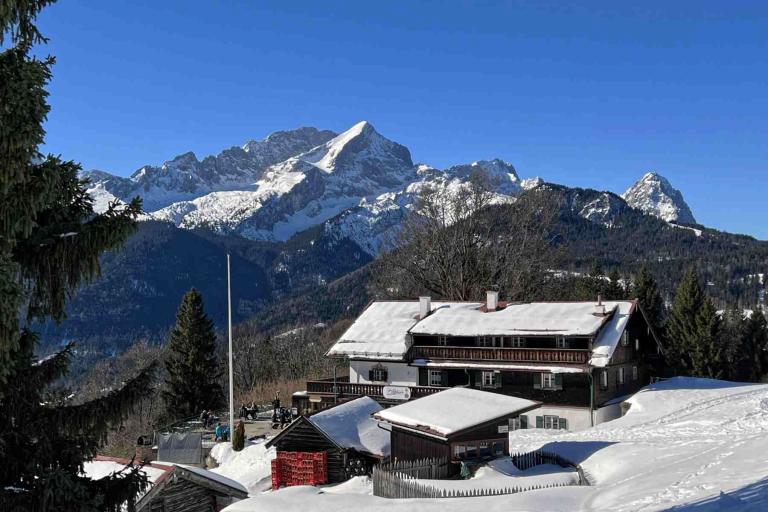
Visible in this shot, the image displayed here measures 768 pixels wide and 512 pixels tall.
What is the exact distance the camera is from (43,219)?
32.7 feet

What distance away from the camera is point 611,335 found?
40562 millimetres

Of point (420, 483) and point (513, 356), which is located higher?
point (513, 356)

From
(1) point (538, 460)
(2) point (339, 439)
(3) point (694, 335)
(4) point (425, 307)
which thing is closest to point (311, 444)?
(2) point (339, 439)

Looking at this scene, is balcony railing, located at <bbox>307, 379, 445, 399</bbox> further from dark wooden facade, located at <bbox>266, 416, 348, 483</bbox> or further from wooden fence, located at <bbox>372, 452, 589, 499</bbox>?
wooden fence, located at <bbox>372, 452, 589, 499</bbox>

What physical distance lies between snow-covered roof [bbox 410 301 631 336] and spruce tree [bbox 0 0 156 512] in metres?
32.7

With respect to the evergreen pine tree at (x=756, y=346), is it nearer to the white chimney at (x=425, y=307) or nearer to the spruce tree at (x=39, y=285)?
the white chimney at (x=425, y=307)

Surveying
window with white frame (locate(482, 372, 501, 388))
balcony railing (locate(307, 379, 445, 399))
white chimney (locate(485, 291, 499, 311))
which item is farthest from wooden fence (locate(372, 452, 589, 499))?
white chimney (locate(485, 291, 499, 311))

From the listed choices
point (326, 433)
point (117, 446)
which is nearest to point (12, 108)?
point (326, 433)

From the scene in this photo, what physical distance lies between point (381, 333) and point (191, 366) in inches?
755

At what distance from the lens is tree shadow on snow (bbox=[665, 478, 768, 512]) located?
50.2 ft

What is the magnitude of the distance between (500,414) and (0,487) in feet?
71.8

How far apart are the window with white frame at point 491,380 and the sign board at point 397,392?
15.4 feet

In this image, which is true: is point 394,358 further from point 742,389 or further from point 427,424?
point 742,389

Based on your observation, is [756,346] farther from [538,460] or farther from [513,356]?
[538,460]
